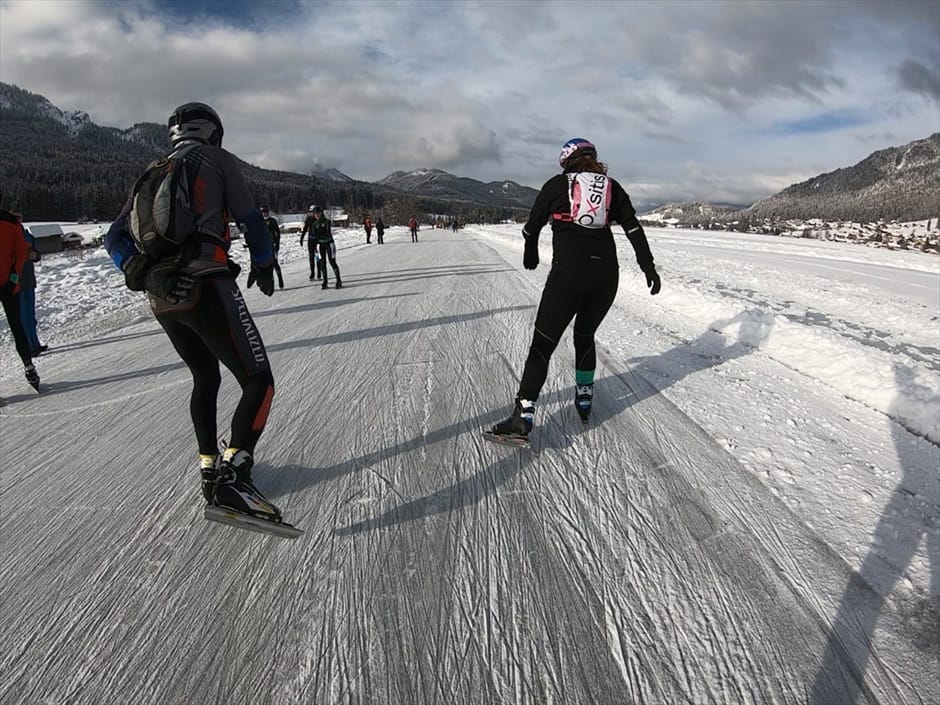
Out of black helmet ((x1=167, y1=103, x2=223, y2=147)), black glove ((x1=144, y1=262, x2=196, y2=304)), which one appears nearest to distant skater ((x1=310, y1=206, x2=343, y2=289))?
black helmet ((x1=167, y1=103, x2=223, y2=147))

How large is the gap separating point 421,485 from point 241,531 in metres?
0.91

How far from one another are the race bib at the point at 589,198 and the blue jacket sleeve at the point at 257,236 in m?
1.76

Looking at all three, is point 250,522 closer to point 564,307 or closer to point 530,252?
point 564,307

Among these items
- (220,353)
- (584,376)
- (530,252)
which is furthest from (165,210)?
(584,376)

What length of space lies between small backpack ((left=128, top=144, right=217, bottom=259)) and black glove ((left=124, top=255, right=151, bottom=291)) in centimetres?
4

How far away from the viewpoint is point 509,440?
3.13 metres

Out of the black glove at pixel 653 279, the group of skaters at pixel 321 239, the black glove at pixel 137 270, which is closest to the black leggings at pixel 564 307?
the black glove at pixel 653 279

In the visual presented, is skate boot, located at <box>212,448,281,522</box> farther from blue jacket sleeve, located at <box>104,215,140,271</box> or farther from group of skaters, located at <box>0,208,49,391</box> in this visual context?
group of skaters, located at <box>0,208,49,391</box>

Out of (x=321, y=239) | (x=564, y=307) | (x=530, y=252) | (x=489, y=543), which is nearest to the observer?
(x=489, y=543)

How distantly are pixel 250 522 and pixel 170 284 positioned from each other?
42.9 inches

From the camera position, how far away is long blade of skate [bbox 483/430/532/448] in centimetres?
312

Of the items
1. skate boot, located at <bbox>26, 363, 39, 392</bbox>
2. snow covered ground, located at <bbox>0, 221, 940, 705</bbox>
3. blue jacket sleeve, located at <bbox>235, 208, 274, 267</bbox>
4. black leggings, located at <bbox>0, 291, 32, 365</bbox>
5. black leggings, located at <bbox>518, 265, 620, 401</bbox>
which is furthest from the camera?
black leggings, located at <bbox>0, 291, 32, 365</bbox>

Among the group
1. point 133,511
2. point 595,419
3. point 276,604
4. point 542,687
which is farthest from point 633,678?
point 133,511

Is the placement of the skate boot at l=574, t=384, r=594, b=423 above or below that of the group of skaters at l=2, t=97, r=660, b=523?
below
